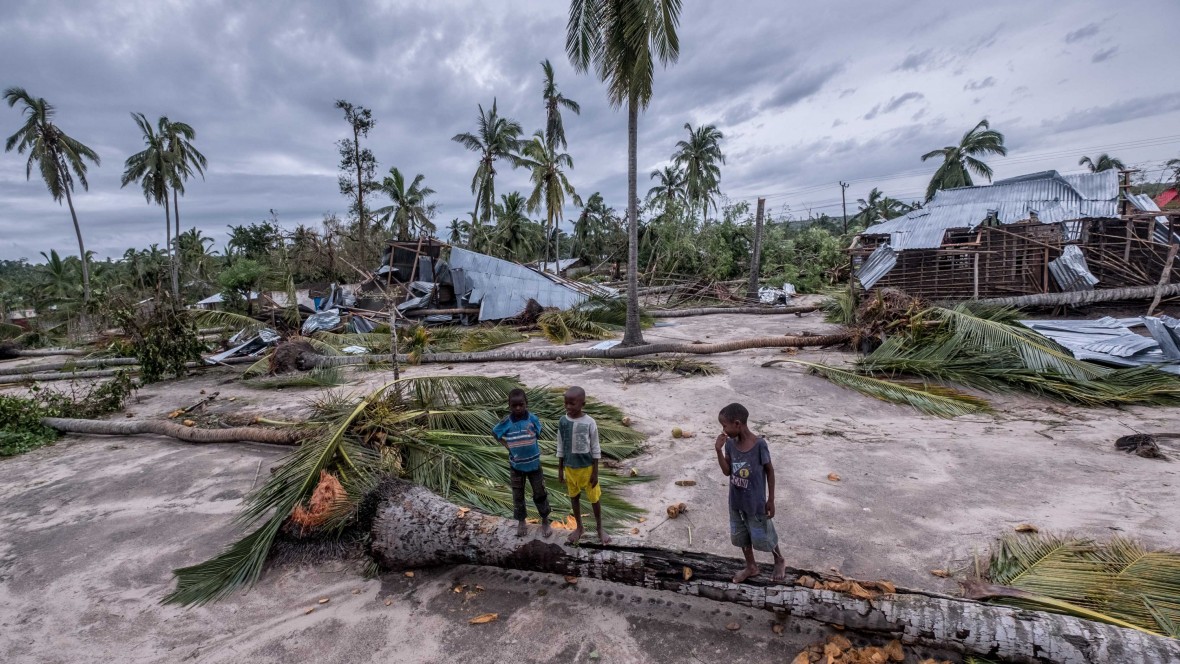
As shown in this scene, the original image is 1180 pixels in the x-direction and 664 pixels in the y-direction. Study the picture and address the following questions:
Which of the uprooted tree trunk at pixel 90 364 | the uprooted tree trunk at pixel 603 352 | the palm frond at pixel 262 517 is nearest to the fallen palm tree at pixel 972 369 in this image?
the uprooted tree trunk at pixel 603 352

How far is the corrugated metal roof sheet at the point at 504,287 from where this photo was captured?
17.6 meters

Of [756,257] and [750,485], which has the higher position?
[756,257]

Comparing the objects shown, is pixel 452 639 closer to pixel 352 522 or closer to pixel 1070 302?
pixel 352 522

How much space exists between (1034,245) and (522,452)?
1645 cm

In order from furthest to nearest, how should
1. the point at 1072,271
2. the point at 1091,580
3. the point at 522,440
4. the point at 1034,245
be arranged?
the point at 1034,245, the point at 1072,271, the point at 522,440, the point at 1091,580

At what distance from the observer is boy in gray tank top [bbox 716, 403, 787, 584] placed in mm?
2873

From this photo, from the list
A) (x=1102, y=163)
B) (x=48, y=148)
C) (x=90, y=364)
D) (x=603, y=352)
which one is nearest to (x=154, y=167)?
(x=48, y=148)

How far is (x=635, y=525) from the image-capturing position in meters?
4.11

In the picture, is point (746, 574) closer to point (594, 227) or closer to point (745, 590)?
point (745, 590)

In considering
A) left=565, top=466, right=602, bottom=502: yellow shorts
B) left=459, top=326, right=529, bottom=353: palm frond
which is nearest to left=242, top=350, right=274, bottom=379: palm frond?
left=459, top=326, right=529, bottom=353: palm frond

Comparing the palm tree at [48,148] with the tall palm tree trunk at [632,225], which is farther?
the palm tree at [48,148]

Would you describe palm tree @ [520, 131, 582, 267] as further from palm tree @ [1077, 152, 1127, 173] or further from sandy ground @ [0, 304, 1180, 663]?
palm tree @ [1077, 152, 1127, 173]

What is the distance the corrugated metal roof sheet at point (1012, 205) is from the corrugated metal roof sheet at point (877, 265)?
0.28 meters

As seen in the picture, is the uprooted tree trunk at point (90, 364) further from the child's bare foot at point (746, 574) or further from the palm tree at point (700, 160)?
the palm tree at point (700, 160)
